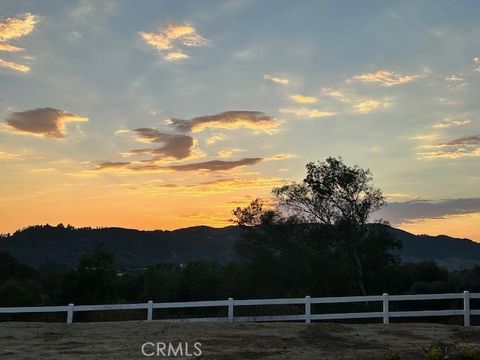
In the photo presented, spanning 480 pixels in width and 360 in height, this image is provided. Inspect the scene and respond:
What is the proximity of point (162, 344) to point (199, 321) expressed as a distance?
494 centimetres

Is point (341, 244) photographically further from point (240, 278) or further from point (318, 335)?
point (318, 335)

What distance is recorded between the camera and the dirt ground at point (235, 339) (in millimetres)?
13477

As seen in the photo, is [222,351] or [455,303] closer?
[222,351]

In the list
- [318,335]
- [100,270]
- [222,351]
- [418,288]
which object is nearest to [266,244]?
[418,288]

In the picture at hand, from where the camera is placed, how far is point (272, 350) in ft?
45.5

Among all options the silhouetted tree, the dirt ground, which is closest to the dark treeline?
the silhouetted tree
